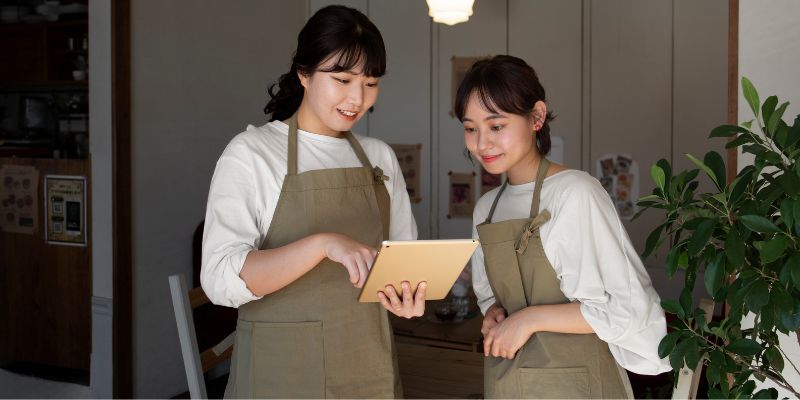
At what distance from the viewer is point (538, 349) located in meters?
1.58

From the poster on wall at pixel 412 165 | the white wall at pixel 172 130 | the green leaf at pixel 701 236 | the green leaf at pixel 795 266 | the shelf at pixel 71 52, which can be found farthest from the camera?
the shelf at pixel 71 52

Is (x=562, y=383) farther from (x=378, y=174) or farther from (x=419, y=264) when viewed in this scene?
(x=378, y=174)

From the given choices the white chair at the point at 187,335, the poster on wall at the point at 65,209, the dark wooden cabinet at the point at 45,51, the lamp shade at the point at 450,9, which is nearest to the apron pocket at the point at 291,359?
the white chair at the point at 187,335

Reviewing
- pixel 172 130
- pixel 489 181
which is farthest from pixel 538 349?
pixel 489 181

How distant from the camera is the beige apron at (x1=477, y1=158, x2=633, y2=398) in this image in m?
1.57

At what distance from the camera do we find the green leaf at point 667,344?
4.71 ft

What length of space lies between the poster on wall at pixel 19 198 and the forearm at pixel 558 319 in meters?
3.39

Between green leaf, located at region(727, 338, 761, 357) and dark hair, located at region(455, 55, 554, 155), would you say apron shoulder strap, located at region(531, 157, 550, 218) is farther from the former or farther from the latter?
green leaf, located at region(727, 338, 761, 357)

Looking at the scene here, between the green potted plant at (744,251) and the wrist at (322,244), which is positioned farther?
the wrist at (322,244)

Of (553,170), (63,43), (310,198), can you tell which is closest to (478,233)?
(553,170)

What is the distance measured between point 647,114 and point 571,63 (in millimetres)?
558

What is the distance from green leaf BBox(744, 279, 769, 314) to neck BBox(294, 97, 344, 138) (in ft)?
3.00

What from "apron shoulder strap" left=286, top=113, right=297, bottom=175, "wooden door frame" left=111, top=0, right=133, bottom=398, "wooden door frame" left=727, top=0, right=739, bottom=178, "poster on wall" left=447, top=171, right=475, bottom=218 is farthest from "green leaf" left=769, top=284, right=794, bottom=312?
"poster on wall" left=447, top=171, right=475, bottom=218

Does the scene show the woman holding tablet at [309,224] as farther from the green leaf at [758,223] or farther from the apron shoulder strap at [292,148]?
the green leaf at [758,223]
